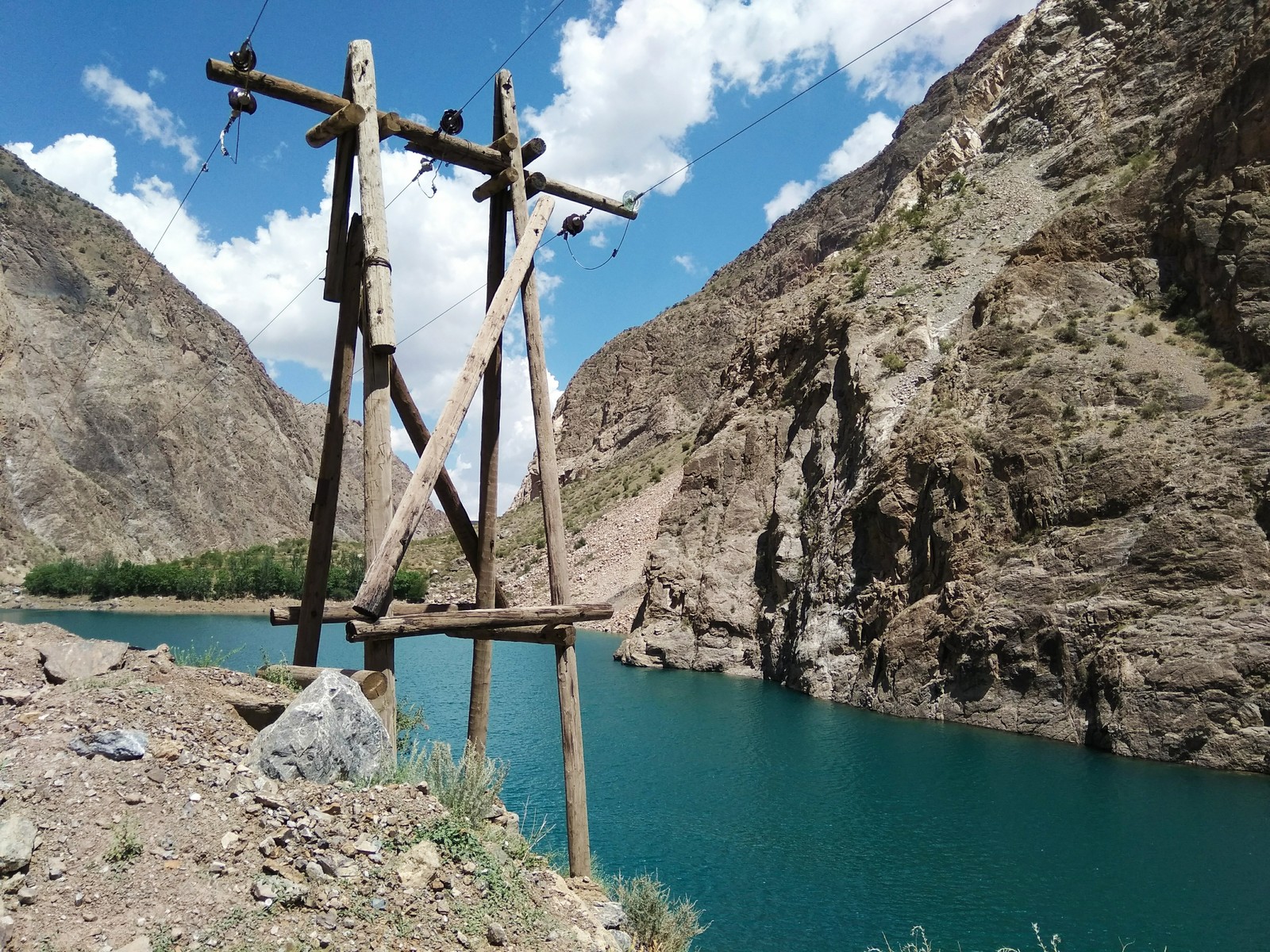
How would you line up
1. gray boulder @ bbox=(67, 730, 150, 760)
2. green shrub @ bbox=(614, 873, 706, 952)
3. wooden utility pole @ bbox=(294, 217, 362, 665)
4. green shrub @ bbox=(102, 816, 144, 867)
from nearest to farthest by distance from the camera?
green shrub @ bbox=(102, 816, 144, 867), gray boulder @ bbox=(67, 730, 150, 760), green shrub @ bbox=(614, 873, 706, 952), wooden utility pole @ bbox=(294, 217, 362, 665)

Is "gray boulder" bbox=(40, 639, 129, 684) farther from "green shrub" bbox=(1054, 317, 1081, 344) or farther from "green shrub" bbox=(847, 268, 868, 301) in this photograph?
"green shrub" bbox=(847, 268, 868, 301)

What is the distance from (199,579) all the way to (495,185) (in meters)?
70.3

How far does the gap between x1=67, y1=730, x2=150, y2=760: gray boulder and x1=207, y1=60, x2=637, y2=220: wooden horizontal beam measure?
A: 5.67 m

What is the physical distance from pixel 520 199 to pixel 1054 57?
43.5 metres

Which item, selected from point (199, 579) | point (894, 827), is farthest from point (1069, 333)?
point (199, 579)

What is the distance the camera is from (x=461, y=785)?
6.48m

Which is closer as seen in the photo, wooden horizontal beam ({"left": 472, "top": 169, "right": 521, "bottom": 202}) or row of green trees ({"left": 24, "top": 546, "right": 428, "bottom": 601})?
wooden horizontal beam ({"left": 472, "top": 169, "right": 521, "bottom": 202})

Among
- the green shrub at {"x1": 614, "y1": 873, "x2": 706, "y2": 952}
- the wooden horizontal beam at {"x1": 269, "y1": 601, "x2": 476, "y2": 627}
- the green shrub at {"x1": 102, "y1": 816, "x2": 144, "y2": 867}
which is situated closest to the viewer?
the green shrub at {"x1": 102, "y1": 816, "x2": 144, "y2": 867}

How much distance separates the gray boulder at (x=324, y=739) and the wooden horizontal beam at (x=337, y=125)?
4.92 metres

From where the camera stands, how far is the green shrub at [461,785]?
6.31 meters

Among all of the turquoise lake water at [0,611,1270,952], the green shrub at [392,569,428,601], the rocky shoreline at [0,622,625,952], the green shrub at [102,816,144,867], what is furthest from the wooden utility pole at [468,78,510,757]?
the green shrub at [392,569,428,601]

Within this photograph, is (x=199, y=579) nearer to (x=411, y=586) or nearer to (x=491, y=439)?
(x=411, y=586)

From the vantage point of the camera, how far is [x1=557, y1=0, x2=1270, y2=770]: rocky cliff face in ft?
71.4

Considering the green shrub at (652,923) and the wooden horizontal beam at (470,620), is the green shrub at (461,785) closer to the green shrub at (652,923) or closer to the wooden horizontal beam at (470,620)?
the wooden horizontal beam at (470,620)
